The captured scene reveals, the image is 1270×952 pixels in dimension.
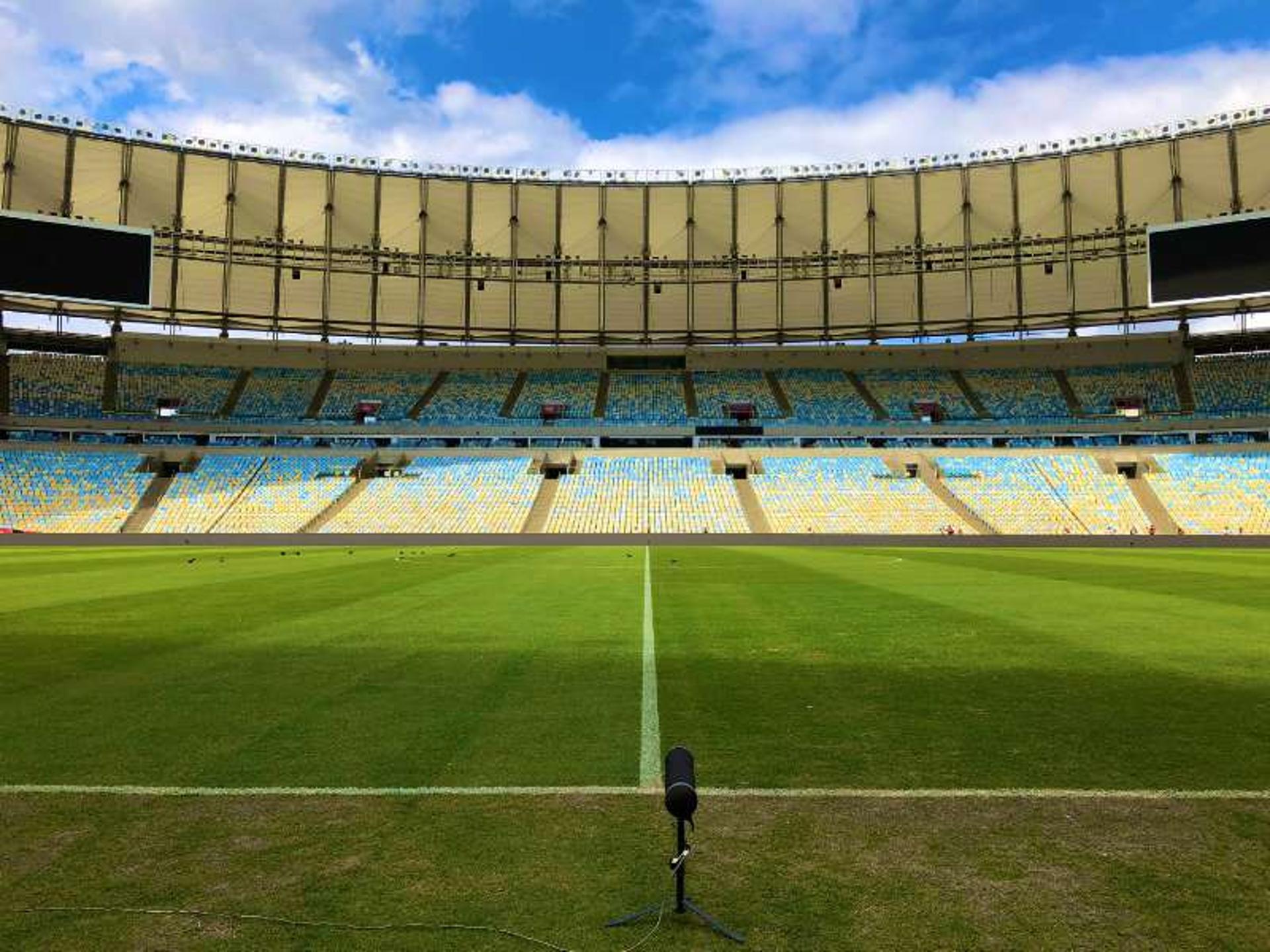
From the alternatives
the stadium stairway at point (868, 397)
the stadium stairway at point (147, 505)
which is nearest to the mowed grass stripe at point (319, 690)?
the stadium stairway at point (147, 505)

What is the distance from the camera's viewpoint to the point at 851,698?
7.57 metres

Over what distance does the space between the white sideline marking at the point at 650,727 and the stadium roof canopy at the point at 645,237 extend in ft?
176

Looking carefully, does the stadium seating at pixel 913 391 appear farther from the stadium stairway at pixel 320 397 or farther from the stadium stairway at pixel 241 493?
the stadium stairway at pixel 241 493

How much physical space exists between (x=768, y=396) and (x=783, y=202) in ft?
46.0

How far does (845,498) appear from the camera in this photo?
→ 48.3 m

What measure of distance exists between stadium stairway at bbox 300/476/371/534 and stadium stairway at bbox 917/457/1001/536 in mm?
33462

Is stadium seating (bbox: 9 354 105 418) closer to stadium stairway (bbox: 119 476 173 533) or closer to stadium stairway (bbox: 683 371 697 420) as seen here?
stadium stairway (bbox: 119 476 173 533)

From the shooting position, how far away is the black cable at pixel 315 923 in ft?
11.1

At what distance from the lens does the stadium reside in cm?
406

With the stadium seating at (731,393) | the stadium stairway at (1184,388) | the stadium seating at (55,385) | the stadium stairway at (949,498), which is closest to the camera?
the stadium stairway at (949,498)

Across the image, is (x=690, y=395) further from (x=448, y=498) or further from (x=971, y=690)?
(x=971, y=690)

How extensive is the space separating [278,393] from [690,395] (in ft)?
96.4

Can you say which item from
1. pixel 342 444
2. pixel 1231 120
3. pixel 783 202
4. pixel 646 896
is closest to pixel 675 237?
pixel 783 202

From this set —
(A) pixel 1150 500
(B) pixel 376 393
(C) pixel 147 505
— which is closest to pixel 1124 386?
(A) pixel 1150 500
